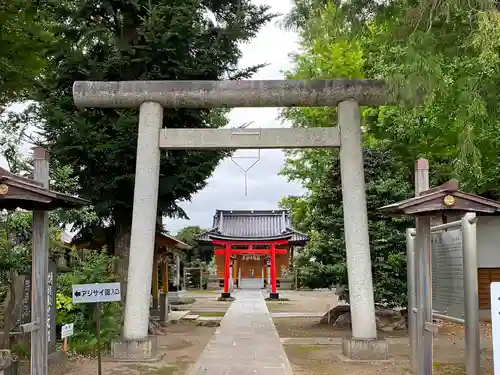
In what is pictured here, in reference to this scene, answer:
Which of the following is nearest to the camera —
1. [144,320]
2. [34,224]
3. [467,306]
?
[467,306]

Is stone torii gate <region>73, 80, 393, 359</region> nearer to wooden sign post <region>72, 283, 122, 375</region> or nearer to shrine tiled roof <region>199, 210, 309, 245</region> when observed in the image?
wooden sign post <region>72, 283, 122, 375</region>

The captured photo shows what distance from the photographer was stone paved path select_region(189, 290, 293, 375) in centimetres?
888

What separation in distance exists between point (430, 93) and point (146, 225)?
5445 millimetres

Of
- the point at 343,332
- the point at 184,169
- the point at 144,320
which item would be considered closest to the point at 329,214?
the point at 343,332

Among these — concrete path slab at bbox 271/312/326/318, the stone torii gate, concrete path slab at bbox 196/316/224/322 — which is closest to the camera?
the stone torii gate

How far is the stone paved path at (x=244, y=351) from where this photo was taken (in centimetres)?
888

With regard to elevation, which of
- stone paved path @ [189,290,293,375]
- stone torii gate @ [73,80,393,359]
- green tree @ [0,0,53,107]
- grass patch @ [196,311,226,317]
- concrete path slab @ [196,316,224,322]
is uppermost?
green tree @ [0,0,53,107]

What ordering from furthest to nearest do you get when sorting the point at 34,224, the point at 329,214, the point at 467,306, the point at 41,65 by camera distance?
the point at 329,214 → the point at 41,65 → the point at 34,224 → the point at 467,306

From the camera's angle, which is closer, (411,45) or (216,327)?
(411,45)

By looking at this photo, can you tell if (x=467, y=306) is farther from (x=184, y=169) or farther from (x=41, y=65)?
(x=41, y=65)

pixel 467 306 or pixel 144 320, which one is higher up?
pixel 467 306

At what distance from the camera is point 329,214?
48.1 ft

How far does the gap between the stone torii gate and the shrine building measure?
60.2 feet

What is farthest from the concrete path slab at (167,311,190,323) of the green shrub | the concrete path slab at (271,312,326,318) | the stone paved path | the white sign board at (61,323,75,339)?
the white sign board at (61,323,75,339)
